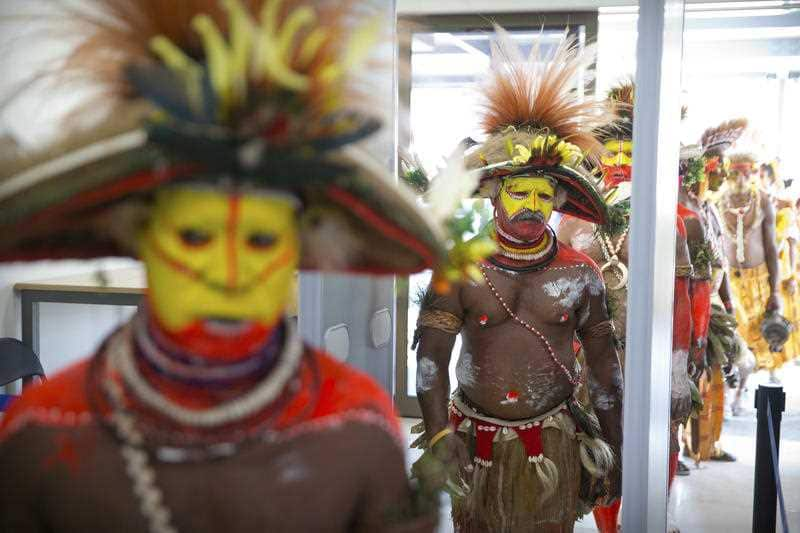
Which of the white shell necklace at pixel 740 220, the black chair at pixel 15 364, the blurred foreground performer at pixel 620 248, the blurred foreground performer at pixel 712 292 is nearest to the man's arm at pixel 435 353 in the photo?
the blurred foreground performer at pixel 620 248

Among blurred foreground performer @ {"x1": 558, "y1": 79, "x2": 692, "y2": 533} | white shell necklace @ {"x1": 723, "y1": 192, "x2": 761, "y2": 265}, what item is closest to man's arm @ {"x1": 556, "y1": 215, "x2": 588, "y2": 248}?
blurred foreground performer @ {"x1": 558, "y1": 79, "x2": 692, "y2": 533}

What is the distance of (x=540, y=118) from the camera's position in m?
2.17

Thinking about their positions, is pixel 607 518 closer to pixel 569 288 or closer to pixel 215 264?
pixel 569 288

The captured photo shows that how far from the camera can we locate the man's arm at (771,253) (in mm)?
4465

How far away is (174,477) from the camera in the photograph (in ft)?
2.95

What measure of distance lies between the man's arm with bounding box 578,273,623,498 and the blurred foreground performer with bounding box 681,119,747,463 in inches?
42.6

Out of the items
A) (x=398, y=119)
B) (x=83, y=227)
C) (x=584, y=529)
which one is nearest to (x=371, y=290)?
(x=398, y=119)

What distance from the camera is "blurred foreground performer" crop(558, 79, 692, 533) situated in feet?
8.47

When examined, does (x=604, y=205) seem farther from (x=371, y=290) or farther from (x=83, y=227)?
(x=83, y=227)

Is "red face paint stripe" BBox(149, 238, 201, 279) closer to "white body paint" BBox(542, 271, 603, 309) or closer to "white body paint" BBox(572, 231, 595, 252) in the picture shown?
"white body paint" BBox(542, 271, 603, 309)

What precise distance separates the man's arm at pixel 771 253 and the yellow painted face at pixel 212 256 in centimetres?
412

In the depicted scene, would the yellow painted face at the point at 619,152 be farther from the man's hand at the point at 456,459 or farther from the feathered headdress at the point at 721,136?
the man's hand at the point at 456,459

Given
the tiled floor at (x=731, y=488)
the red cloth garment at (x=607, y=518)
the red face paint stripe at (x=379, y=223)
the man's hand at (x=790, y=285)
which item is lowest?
the tiled floor at (x=731, y=488)

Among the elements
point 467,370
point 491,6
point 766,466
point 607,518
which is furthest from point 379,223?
point 607,518
